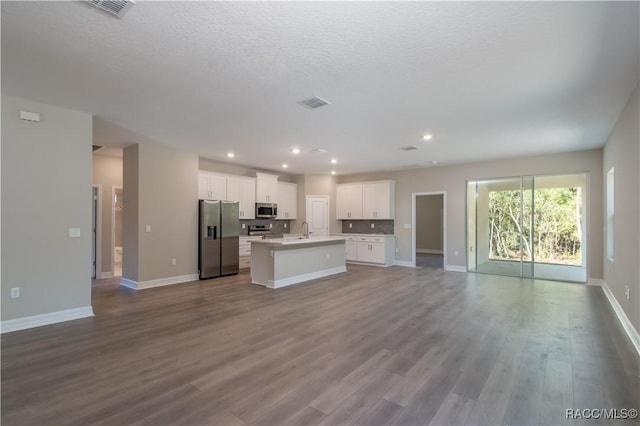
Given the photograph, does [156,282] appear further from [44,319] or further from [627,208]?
[627,208]

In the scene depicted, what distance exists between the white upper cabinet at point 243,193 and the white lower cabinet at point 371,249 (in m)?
3.03

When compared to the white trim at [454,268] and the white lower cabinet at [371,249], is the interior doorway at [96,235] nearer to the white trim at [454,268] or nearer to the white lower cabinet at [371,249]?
the white lower cabinet at [371,249]

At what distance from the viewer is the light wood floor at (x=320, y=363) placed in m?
2.10

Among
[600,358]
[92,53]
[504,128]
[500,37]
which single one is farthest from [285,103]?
[600,358]

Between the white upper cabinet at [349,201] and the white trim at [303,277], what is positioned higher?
the white upper cabinet at [349,201]

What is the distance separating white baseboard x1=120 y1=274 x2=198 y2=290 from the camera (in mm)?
5746

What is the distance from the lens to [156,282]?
5.98 m

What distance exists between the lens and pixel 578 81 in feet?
10.1

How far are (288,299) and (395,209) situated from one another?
16.8ft

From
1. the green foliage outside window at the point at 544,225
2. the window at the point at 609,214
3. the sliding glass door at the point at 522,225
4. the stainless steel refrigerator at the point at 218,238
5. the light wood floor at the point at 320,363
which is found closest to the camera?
the light wood floor at the point at 320,363

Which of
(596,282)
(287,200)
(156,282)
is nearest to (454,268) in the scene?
(596,282)

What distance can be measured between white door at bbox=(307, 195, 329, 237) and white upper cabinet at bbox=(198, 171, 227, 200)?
2.89 m

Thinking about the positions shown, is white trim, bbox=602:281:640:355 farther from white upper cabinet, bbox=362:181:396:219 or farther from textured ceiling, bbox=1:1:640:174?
white upper cabinet, bbox=362:181:396:219

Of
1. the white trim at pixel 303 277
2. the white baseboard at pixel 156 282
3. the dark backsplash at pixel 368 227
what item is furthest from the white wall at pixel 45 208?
the dark backsplash at pixel 368 227
